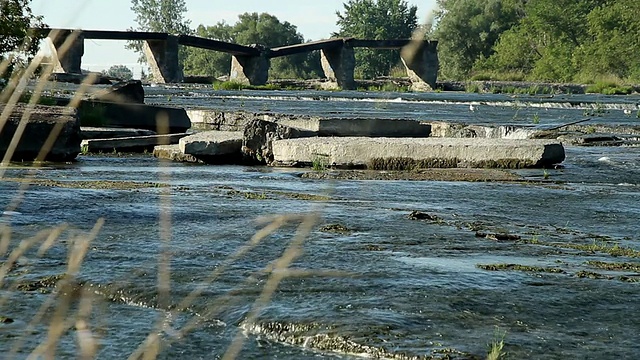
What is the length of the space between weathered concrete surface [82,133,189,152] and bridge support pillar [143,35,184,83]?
2043 inches

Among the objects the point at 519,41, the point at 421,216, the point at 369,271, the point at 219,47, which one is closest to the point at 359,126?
the point at 421,216

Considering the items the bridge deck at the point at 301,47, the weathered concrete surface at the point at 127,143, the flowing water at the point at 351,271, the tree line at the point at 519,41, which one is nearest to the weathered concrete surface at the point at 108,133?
the weathered concrete surface at the point at 127,143

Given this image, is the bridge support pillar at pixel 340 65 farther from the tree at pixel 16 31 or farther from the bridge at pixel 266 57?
the tree at pixel 16 31

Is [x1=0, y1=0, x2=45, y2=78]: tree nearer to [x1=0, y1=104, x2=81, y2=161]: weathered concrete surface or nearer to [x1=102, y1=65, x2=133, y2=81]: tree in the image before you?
[x1=0, y1=104, x2=81, y2=161]: weathered concrete surface

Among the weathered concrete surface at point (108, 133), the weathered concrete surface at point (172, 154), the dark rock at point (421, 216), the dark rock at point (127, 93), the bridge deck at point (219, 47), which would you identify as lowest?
the weathered concrete surface at point (172, 154)

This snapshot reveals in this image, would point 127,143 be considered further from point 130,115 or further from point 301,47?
point 301,47

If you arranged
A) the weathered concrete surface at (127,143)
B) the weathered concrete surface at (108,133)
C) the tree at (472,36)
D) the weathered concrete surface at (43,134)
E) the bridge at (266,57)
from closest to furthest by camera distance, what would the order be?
the weathered concrete surface at (43,134) → the weathered concrete surface at (127,143) → the weathered concrete surface at (108,133) → the bridge at (266,57) → the tree at (472,36)

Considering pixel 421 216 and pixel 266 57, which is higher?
pixel 266 57

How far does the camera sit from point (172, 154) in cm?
1084

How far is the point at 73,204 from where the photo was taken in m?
6.04

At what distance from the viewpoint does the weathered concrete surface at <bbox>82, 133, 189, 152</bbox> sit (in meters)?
11.6

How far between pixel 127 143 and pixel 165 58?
173 ft

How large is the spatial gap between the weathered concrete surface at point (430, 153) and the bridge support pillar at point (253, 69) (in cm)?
5390

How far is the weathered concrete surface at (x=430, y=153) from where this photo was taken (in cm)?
943
